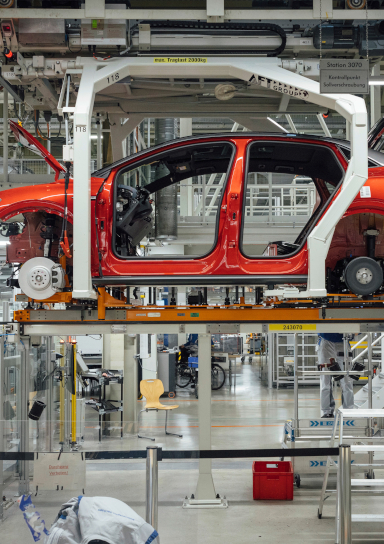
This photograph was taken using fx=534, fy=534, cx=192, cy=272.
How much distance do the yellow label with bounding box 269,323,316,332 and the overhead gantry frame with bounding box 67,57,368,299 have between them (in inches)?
23.3

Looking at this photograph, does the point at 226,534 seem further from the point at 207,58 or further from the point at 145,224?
the point at 207,58

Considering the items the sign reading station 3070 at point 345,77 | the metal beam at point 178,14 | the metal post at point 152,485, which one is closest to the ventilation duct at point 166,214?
the metal beam at point 178,14

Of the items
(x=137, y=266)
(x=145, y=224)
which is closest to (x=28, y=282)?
(x=137, y=266)

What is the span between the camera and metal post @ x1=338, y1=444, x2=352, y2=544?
135 inches

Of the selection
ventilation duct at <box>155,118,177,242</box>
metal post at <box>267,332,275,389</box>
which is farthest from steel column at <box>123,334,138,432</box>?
metal post at <box>267,332,275,389</box>

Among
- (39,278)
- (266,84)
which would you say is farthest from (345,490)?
(266,84)

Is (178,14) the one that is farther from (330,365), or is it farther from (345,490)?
(330,365)

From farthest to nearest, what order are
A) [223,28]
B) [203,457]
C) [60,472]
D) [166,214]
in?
[166,214]
[223,28]
[60,472]
[203,457]

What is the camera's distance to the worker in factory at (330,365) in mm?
7191

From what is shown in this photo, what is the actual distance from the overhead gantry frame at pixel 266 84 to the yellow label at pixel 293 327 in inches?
23.3

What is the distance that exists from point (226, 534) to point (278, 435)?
15.0 ft

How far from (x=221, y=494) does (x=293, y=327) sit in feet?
9.67

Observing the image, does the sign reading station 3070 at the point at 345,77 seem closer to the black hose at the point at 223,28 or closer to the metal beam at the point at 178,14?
the metal beam at the point at 178,14

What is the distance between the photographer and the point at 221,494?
640 centimetres
